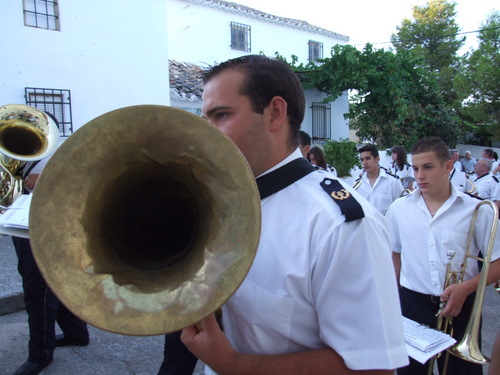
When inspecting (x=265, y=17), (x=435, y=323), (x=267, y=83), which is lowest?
(x=435, y=323)

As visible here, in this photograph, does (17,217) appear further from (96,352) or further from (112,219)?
(96,352)

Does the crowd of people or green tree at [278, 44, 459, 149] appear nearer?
the crowd of people

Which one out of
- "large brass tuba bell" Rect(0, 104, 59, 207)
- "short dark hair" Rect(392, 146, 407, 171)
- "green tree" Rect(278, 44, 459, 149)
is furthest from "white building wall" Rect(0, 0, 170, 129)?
"green tree" Rect(278, 44, 459, 149)

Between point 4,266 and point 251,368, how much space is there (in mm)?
5094

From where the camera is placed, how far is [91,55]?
7.77 metres

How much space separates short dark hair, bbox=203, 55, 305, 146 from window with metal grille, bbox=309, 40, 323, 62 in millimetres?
17162

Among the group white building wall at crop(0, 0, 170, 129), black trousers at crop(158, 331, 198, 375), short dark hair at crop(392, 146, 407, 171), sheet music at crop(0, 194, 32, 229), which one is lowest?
black trousers at crop(158, 331, 198, 375)

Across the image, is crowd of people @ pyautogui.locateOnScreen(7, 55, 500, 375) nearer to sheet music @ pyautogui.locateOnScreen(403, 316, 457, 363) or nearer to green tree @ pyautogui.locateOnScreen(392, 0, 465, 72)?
sheet music @ pyautogui.locateOnScreen(403, 316, 457, 363)

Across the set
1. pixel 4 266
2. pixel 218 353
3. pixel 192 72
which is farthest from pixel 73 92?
pixel 218 353

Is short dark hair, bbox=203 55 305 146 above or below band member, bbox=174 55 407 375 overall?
above

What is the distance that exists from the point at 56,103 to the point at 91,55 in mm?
1185

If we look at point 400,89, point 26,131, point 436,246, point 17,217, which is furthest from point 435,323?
point 400,89

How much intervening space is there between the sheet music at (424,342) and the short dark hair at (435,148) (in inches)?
43.5

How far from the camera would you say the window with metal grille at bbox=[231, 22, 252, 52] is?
15.2 m
